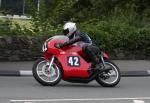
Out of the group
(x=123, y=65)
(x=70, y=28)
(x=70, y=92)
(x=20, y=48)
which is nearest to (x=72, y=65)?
(x=70, y=28)

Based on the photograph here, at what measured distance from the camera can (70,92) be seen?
489 inches

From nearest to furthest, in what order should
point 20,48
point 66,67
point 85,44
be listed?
point 66,67 → point 85,44 → point 20,48

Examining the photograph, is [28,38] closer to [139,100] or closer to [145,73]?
[145,73]

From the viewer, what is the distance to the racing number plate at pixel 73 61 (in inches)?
526

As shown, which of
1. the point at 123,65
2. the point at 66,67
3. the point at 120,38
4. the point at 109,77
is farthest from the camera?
the point at 120,38

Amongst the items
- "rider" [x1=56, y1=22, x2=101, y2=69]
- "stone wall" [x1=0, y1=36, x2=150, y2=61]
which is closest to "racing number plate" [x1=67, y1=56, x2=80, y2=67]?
"rider" [x1=56, y1=22, x2=101, y2=69]

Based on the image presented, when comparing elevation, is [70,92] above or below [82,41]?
below

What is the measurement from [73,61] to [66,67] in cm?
21

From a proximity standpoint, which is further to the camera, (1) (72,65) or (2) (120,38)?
(2) (120,38)

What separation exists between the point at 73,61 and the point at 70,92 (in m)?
1.14

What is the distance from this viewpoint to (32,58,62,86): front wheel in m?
13.2

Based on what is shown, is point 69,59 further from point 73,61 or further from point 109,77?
point 109,77

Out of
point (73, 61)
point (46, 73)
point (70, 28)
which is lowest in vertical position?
point (46, 73)

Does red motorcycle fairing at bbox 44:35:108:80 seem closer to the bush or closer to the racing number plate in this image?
the racing number plate
